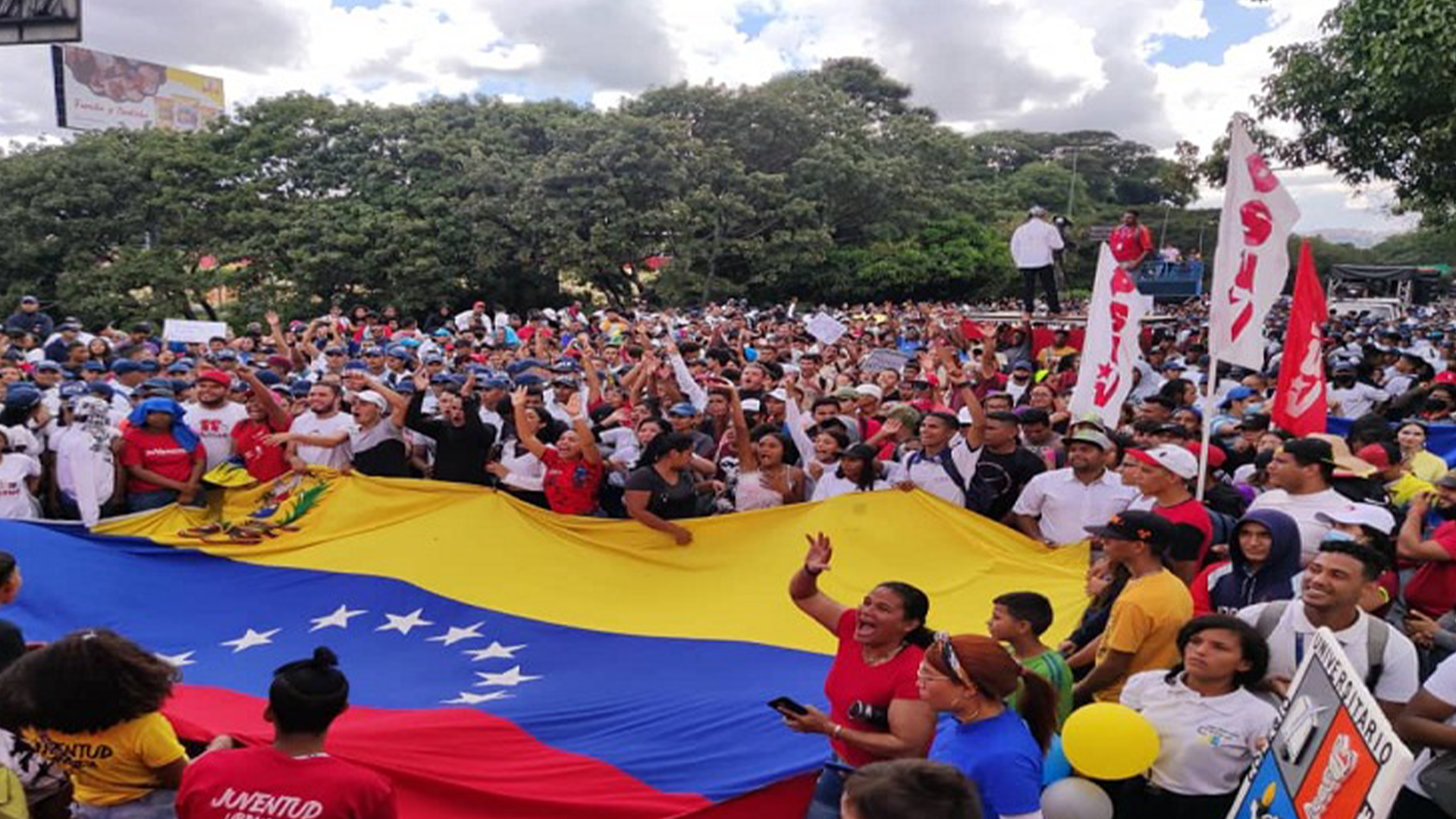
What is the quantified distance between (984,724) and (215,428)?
6882 mm

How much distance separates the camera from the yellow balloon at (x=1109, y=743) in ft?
11.2

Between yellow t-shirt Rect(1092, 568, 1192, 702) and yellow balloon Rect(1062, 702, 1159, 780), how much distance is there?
20.2 inches

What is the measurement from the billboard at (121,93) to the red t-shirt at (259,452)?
148 ft

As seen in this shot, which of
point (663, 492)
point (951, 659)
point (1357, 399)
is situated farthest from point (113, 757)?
point (1357, 399)

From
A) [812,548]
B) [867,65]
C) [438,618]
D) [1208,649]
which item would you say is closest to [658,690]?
[812,548]

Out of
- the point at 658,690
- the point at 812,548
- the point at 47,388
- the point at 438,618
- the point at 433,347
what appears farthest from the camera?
the point at 433,347

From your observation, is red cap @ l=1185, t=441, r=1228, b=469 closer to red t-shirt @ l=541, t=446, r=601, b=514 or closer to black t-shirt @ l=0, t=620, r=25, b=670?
red t-shirt @ l=541, t=446, r=601, b=514

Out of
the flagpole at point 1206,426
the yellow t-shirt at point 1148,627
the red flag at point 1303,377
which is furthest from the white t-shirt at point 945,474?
the yellow t-shirt at point 1148,627

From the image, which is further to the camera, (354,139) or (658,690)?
(354,139)

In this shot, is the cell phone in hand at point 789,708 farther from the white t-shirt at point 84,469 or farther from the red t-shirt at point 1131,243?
the red t-shirt at point 1131,243

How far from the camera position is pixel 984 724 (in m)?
3.16

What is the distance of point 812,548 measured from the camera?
4.37 meters

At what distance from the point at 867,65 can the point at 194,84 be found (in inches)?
1535

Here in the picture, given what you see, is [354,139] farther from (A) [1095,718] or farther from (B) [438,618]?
(A) [1095,718]
